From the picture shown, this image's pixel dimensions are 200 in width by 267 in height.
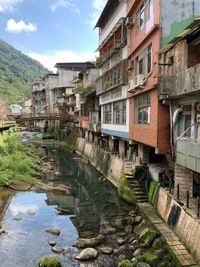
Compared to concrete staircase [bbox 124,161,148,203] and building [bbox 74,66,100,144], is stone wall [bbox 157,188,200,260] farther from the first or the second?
building [bbox 74,66,100,144]

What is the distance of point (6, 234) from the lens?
58.3 ft

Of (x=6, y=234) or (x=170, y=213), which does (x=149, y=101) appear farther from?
(x=6, y=234)

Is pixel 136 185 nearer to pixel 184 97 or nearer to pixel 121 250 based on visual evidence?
pixel 121 250

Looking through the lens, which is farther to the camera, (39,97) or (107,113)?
(39,97)

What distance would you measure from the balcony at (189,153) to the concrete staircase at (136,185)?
21.9 feet

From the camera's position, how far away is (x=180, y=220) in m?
14.8

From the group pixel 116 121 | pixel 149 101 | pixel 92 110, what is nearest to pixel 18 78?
pixel 92 110

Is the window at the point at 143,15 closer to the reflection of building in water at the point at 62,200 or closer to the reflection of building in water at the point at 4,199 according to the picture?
the reflection of building in water at the point at 62,200

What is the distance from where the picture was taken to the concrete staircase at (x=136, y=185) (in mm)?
21100

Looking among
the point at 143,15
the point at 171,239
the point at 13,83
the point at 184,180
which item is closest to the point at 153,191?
the point at 184,180

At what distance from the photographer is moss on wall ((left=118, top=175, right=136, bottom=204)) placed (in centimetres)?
2172

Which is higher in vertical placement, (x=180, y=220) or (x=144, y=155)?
(x=144, y=155)

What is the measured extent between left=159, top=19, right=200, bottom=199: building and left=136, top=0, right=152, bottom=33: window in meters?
3.86

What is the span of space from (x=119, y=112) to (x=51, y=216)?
1099cm
